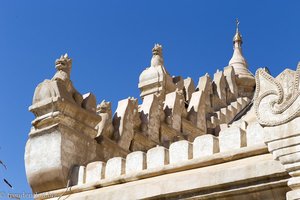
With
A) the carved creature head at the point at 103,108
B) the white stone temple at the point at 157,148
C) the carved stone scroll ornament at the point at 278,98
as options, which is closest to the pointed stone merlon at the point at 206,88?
the white stone temple at the point at 157,148

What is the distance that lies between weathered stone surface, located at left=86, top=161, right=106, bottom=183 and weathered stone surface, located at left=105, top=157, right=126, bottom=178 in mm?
106

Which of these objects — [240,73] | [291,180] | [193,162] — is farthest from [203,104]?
[291,180]

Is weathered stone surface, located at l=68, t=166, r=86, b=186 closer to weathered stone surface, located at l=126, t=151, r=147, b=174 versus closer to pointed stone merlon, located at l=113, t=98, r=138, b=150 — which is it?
weathered stone surface, located at l=126, t=151, r=147, b=174

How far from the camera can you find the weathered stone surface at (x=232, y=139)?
1164 cm

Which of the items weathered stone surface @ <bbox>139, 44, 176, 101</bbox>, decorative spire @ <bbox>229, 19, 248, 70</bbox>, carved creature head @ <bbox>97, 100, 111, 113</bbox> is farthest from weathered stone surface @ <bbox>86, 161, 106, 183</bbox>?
decorative spire @ <bbox>229, 19, 248, 70</bbox>

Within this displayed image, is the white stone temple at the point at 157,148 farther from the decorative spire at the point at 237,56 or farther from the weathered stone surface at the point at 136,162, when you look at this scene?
the decorative spire at the point at 237,56

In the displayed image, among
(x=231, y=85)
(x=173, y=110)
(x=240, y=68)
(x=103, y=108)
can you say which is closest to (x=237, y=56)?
(x=240, y=68)

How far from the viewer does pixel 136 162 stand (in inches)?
506

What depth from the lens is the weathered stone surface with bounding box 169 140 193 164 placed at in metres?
12.2

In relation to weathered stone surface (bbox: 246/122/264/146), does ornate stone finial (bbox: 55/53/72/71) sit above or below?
above

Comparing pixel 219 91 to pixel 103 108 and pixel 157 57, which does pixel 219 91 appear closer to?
pixel 157 57

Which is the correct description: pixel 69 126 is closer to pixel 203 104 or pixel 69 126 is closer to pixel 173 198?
pixel 173 198

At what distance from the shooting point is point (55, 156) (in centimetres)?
1384

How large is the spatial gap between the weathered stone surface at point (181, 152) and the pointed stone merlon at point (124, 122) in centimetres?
320
